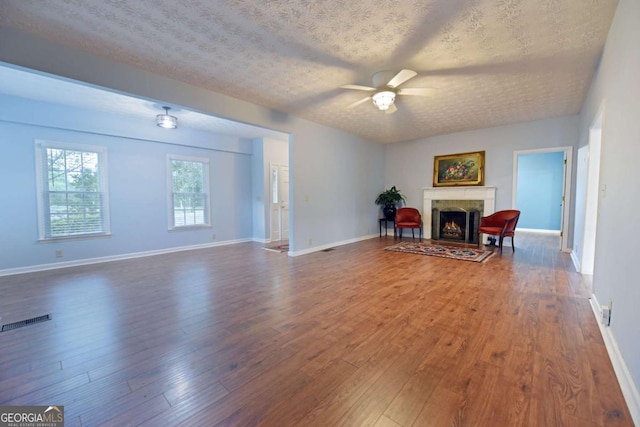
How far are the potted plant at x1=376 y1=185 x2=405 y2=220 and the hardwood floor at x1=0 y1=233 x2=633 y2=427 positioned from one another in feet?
12.0

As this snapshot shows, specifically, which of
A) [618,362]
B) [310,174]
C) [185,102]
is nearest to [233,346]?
[618,362]

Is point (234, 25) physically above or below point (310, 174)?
above

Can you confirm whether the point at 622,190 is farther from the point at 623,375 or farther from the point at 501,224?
the point at 501,224

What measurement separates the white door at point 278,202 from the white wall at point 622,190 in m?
5.87

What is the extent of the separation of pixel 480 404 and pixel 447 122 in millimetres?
5222

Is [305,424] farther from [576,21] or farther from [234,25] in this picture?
[576,21]

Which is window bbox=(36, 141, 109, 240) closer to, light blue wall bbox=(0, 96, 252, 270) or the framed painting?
light blue wall bbox=(0, 96, 252, 270)

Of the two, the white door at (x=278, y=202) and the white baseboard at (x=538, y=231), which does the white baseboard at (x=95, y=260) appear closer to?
the white door at (x=278, y=202)

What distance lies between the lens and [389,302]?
2730 millimetres

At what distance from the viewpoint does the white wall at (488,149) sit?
522 cm

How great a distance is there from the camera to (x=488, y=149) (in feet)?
19.4

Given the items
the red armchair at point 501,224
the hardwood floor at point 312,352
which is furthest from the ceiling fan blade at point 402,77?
the red armchair at point 501,224

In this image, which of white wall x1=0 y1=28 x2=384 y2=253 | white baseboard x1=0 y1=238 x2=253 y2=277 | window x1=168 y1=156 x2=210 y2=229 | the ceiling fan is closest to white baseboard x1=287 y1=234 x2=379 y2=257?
white wall x1=0 y1=28 x2=384 y2=253

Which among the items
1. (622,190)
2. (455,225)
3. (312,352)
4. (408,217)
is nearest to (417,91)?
(622,190)
